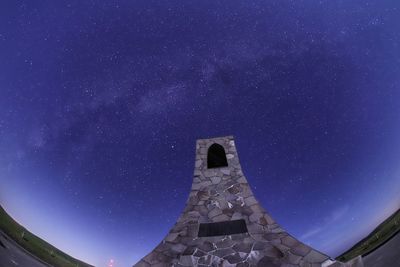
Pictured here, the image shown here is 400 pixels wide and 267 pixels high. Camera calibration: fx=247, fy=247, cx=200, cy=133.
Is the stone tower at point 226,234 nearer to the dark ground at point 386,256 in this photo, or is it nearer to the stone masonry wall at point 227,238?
the stone masonry wall at point 227,238

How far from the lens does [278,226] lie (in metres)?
7.98

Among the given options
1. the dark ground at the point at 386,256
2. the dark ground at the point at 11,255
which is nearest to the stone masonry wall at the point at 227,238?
the dark ground at the point at 386,256

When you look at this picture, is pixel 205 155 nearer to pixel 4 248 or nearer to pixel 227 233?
pixel 227 233

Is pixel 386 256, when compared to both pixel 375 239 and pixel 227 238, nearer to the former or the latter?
pixel 375 239

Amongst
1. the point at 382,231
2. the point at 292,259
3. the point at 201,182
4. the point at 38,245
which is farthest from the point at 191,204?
the point at 38,245

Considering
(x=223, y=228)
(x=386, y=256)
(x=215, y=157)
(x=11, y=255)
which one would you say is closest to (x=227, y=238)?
(x=223, y=228)

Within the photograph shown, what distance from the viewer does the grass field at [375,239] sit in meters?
12.4

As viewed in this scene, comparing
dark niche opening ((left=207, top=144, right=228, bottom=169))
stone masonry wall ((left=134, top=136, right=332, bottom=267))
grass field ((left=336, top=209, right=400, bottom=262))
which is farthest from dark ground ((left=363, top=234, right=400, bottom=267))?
dark niche opening ((left=207, top=144, right=228, bottom=169))

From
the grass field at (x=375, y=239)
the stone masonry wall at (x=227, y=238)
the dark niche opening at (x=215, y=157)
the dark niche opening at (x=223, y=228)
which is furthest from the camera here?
the grass field at (x=375, y=239)

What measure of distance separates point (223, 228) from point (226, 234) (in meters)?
0.27

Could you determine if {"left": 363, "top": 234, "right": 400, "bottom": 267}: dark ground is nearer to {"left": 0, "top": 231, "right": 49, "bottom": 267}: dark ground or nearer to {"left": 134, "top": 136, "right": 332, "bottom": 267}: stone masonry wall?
{"left": 134, "top": 136, "right": 332, "bottom": 267}: stone masonry wall

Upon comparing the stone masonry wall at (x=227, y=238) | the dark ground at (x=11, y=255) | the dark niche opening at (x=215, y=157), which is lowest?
the dark ground at (x=11, y=255)

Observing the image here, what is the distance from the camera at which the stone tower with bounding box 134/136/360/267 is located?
6.96 metres

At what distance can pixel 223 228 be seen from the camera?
8.06m
